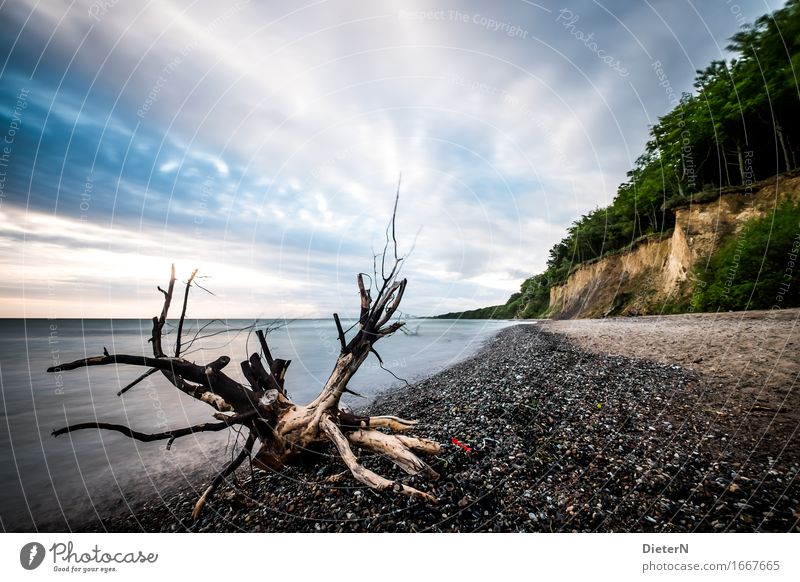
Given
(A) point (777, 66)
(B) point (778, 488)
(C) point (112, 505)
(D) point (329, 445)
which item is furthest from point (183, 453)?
(A) point (777, 66)

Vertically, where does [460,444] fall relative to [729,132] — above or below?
below

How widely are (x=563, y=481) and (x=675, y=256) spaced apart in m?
22.3

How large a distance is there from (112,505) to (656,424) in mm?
8467

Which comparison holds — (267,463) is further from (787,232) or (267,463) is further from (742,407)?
(787,232)

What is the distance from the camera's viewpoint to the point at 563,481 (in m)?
3.06

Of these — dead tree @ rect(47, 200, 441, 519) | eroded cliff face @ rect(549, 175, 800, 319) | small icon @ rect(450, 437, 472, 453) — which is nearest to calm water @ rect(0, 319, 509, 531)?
dead tree @ rect(47, 200, 441, 519)

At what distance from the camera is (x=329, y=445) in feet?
14.0

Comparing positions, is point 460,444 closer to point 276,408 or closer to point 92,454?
point 276,408

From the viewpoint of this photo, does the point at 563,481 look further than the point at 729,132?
No

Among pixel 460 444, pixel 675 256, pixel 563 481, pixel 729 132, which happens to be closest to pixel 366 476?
pixel 460 444

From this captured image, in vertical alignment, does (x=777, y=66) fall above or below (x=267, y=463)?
above

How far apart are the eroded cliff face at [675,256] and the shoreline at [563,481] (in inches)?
620
